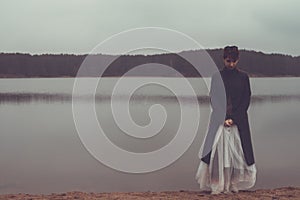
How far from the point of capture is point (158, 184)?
8.77m

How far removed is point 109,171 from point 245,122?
4568 mm

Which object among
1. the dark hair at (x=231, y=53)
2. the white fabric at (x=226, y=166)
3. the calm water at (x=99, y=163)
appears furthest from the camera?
the calm water at (x=99, y=163)

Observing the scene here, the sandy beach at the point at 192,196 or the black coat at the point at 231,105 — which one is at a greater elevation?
the black coat at the point at 231,105

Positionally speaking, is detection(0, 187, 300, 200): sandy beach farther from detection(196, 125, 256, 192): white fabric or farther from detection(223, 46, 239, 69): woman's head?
detection(223, 46, 239, 69): woman's head

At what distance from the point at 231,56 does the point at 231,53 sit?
4 cm

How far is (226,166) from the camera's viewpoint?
6.05 meters

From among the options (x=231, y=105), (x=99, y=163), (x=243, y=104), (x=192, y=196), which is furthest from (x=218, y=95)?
(x=99, y=163)

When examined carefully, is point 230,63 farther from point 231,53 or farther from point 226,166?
point 226,166

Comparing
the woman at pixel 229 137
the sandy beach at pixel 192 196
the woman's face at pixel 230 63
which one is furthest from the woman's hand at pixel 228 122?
the sandy beach at pixel 192 196

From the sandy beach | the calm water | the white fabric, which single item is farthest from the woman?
the calm water

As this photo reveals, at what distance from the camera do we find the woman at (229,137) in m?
6.11

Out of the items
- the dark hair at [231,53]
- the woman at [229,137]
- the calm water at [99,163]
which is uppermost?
the dark hair at [231,53]

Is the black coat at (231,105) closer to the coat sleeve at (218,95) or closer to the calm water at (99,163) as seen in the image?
the coat sleeve at (218,95)

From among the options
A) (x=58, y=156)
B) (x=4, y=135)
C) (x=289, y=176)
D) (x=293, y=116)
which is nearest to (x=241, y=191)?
(x=289, y=176)
